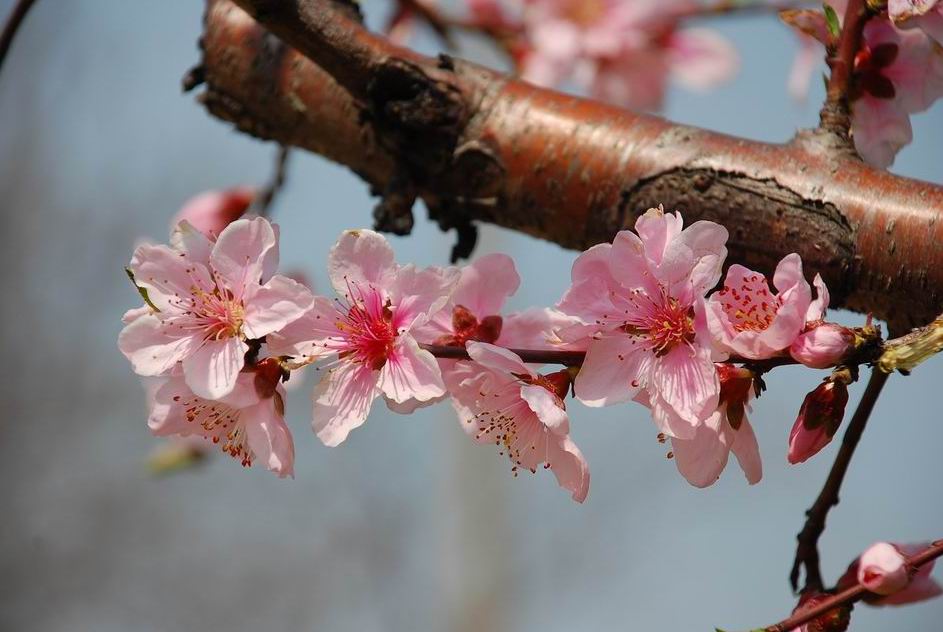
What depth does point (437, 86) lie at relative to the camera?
39.4 inches

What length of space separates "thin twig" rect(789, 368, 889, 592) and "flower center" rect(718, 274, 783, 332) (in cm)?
9

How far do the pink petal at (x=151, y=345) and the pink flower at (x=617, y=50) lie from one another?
1.45m

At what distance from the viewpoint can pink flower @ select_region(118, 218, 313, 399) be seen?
2.24ft

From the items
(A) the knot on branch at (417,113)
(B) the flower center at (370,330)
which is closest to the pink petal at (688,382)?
(B) the flower center at (370,330)

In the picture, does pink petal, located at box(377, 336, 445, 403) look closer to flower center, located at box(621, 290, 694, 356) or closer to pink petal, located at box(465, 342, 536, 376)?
pink petal, located at box(465, 342, 536, 376)

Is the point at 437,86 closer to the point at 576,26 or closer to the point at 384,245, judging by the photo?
the point at 384,245

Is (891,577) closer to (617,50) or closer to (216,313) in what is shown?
(216,313)

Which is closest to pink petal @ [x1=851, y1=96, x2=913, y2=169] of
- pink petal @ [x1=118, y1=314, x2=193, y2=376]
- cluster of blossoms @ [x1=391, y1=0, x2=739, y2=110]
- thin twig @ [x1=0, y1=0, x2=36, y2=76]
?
pink petal @ [x1=118, y1=314, x2=193, y2=376]

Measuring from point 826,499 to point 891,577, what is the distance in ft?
0.26

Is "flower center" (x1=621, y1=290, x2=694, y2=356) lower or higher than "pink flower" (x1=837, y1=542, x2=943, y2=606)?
higher

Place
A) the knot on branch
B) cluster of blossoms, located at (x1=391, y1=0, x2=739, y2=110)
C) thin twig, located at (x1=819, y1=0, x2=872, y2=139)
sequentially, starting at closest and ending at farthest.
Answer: thin twig, located at (x1=819, y1=0, x2=872, y2=139) < the knot on branch < cluster of blossoms, located at (x1=391, y1=0, x2=739, y2=110)

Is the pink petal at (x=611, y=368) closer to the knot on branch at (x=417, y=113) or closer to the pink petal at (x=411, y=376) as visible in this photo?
the pink petal at (x=411, y=376)

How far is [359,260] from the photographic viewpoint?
0.72 metres

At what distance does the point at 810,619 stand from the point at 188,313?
1.68ft
